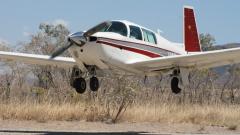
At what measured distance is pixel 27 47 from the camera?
44969mm

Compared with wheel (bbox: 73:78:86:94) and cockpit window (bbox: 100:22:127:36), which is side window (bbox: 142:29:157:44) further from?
wheel (bbox: 73:78:86:94)

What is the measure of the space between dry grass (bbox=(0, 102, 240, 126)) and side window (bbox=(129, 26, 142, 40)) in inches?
310

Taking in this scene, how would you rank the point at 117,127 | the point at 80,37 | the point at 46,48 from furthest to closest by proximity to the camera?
the point at 46,48
the point at 117,127
the point at 80,37

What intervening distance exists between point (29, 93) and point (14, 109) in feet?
11.0

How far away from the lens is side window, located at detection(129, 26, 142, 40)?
58.0ft

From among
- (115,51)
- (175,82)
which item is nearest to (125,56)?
(115,51)

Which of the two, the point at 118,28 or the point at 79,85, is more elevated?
the point at 118,28

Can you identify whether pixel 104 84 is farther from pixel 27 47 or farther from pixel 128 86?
pixel 27 47

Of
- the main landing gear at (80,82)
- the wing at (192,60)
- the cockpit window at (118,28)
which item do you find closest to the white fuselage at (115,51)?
the cockpit window at (118,28)

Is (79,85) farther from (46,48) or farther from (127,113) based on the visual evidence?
(46,48)

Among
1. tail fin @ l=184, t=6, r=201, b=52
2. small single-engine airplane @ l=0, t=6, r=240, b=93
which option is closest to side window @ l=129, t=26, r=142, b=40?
small single-engine airplane @ l=0, t=6, r=240, b=93

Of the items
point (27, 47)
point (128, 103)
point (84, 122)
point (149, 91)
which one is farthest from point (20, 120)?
point (27, 47)

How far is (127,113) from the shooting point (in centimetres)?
2542

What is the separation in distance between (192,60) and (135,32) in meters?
2.35
